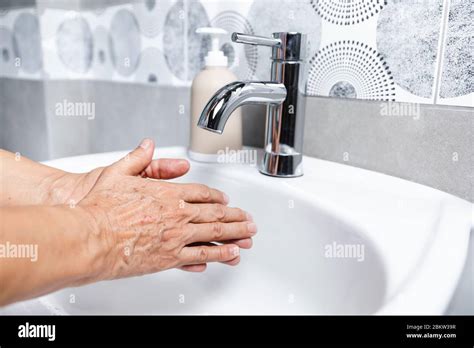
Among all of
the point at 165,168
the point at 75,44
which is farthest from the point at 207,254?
the point at 75,44

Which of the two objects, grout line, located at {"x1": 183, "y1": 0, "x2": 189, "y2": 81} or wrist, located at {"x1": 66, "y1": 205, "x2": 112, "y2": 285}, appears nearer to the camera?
wrist, located at {"x1": 66, "y1": 205, "x2": 112, "y2": 285}

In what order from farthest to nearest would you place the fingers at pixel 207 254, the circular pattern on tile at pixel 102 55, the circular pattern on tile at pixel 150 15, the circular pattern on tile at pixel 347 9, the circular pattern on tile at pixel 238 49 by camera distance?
1. the circular pattern on tile at pixel 102 55
2. the circular pattern on tile at pixel 150 15
3. the circular pattern on tile at pixel 238 49
4. the circular pattern on tile at pixel 347 9
5. the fingers at pixel 207 254

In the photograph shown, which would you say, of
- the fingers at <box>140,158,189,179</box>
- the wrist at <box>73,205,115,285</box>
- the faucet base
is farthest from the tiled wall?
the wrist at <box>73,205,115,285</box>

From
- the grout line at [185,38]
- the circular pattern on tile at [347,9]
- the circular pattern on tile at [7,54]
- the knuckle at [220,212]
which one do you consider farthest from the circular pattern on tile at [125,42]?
the knuckle at [220,212]

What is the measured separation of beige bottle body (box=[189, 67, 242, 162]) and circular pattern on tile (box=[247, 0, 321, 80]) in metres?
0.07

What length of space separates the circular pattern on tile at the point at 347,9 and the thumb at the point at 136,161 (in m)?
0.29

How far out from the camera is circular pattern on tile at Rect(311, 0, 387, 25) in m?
0.47

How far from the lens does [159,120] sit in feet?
2.43

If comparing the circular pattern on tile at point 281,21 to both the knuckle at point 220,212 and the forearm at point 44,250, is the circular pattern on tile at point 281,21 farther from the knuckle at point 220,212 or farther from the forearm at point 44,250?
the forearm at point 44,250

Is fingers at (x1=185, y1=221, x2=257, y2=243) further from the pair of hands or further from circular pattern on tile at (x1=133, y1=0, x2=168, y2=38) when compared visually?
circular pattern on tile at (x1=133, y1=0, x2=168, y2=38)

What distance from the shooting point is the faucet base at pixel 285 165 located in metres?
0.49

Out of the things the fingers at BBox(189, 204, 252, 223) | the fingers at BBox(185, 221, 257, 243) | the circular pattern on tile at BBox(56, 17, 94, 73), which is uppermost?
the circular pattern on tile at BBox(56, 17, 94, 73)
